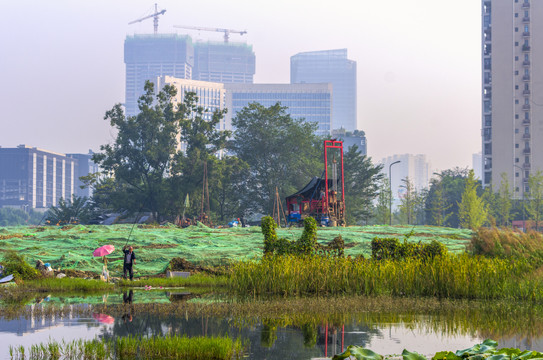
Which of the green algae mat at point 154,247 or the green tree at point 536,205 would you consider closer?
the green algae mat at point 154,247

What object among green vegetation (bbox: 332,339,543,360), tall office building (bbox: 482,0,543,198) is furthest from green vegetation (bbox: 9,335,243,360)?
tall office building (bbox: 482,0,543,198)

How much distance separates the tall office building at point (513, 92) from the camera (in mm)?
112625

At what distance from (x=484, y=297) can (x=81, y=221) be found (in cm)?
5997

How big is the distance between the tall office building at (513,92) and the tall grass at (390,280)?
9728 centimetres

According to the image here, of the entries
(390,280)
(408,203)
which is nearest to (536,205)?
(408,203)

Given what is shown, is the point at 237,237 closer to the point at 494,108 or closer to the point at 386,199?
the point at 386,199

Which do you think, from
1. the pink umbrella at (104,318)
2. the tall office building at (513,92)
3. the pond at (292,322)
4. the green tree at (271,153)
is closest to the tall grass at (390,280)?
the pond at (292,322)

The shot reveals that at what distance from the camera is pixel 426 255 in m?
24.0

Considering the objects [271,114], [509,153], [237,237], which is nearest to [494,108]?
[509,153]

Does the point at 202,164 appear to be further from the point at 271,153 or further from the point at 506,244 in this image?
the point at 506,244

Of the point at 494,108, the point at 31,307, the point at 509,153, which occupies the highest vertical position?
the point at 494,108

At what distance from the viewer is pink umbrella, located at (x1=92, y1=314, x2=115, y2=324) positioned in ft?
48.2

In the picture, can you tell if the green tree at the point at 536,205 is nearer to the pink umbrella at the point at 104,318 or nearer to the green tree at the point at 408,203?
the green tree at the point at 408,203

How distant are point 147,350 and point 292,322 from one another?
4.36m
